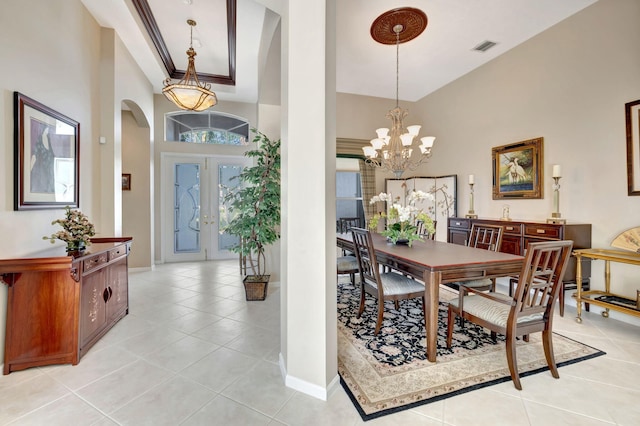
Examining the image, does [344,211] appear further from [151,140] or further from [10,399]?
[10,399]

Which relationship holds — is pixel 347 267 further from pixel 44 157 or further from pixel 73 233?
pixel 44 157

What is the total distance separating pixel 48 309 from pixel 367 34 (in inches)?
175

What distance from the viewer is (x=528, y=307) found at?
1960 millimetres

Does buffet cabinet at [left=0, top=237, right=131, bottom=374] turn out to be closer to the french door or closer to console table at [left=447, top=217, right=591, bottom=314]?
the french door

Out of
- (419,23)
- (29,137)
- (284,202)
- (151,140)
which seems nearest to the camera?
(284,202)

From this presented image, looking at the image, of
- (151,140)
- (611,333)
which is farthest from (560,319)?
(151,140)

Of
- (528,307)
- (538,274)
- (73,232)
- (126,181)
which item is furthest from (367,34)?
(126,181)

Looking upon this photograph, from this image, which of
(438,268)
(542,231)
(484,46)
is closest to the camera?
(438,268)

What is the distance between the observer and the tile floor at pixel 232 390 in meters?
1.63

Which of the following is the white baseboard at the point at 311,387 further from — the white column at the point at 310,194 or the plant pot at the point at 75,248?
the plant pot at the point at 75,248

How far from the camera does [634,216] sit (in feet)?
9.65

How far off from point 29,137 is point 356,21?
3.58 m

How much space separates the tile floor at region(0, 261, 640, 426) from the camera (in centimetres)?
163

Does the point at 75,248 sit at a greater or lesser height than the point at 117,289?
greater
